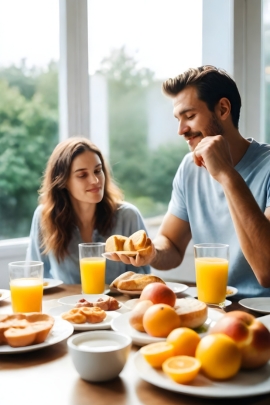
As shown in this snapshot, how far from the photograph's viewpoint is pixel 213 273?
1.54 m

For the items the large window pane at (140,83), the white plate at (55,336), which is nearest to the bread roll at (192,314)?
the white plate at (55,336)

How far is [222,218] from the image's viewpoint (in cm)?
205

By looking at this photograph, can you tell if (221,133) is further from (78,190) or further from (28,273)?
(28,273)

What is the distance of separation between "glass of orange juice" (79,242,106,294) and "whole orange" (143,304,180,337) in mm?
672

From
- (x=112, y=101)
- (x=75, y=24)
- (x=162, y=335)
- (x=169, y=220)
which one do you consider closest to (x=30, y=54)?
(x=75, y=24)

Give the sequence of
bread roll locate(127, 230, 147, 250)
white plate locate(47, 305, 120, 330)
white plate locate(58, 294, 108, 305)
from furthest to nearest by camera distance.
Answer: bread roll locate(127, 230, 147, 250) < white plate locate(58, 294, 108, 305) < white plate locate(47, 305, 120, 330)

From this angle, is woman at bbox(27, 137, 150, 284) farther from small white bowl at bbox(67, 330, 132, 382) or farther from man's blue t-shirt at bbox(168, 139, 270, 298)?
small white bowl at bbox(67, 330, 132, 382)

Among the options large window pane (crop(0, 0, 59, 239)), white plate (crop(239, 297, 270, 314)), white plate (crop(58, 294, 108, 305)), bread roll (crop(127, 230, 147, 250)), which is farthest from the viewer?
large window pane (crop(0, 0, 59, 239))

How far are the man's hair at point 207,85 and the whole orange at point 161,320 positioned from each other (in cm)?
121

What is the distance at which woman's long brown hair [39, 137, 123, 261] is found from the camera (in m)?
2.30

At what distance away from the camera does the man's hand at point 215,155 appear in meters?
1.79

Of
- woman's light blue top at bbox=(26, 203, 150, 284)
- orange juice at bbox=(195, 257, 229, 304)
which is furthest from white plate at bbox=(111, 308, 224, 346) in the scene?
woman's light blue top at bbox=(26, 203, 150, 284)

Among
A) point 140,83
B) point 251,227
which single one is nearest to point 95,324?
point 251,227

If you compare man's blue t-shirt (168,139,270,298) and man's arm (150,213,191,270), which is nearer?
man's blue t-shirt (168,139,270,298)
